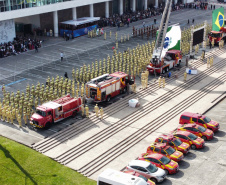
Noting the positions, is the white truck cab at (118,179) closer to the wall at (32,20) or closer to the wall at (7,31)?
the wall at (7,31)

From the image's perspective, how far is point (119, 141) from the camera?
31.8 meters

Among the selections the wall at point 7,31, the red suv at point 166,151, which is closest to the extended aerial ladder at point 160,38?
the red suv at point 166,151

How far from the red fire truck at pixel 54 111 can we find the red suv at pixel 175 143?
9199mm

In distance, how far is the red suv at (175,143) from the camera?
29547 millimetres

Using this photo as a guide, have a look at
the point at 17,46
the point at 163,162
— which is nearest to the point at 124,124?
the point at 163,162

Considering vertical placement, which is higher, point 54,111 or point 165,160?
point 54,111

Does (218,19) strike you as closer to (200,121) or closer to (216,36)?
(216,36)

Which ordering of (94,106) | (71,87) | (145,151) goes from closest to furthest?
(145,151) < (94,106) < (71,87)

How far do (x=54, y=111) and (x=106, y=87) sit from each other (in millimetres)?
6996

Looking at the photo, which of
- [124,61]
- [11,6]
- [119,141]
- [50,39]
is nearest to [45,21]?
[50,39]

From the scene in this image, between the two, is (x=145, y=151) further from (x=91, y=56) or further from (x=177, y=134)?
(x=91, y=56)

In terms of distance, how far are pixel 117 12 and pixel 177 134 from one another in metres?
58.7

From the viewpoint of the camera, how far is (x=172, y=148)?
2922 centimetres

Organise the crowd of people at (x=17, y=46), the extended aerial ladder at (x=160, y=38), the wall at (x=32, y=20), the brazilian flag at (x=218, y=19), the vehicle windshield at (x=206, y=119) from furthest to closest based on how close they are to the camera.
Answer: the wall at (x=32, y=20)
the brazilian flag at (x=218, y=19)
the crowd of people at (x=17, y=46)
the extended aerial ladder at (x=160, y=38)
the vehicle windshield at (x=206, y=119)
